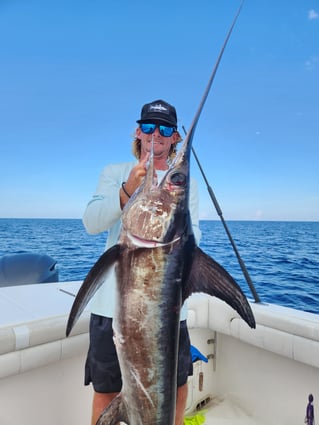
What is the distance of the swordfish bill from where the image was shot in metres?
1.21

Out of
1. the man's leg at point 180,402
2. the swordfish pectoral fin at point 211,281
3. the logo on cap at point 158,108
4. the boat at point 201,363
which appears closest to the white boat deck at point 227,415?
the boat at point 201,363

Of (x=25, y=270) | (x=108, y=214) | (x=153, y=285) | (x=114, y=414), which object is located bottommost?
(x=114, y=414)

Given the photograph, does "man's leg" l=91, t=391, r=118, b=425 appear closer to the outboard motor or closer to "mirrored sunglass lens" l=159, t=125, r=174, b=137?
"mirrored sunglass lens" l=159, t=125, r=174, b=137

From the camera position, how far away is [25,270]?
3.81 m

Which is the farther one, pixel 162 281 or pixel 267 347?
pixel 267 347

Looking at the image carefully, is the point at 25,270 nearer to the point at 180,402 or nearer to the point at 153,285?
the point at 180,402

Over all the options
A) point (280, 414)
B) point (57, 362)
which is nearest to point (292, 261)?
point (280, 414)

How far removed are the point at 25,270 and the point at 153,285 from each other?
3039mm

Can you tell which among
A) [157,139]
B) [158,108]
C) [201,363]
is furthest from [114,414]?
[201,363]

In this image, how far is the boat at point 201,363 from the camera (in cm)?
222

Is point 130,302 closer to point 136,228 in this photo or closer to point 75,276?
point 136,228

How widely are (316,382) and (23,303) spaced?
2.48 meters

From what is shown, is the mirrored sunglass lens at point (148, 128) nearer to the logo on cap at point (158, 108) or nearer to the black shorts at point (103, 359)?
the logo on cap at point (158, 108)

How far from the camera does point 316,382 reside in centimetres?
273
